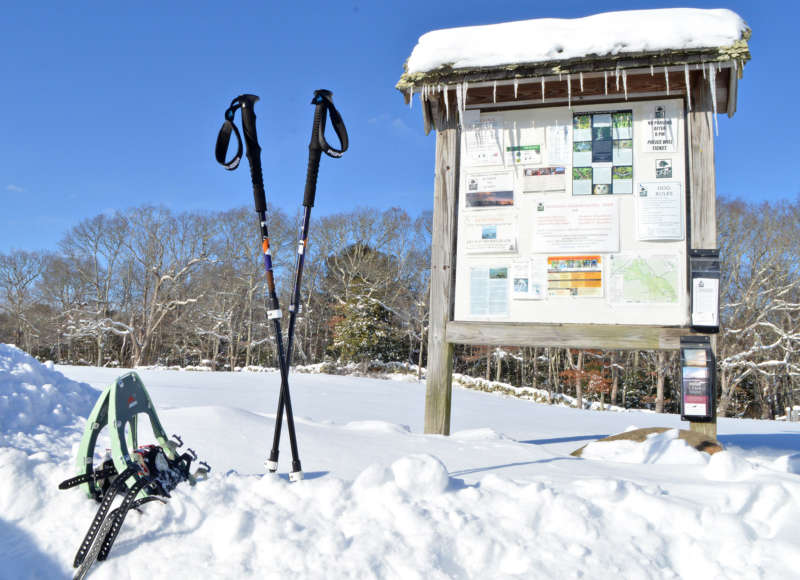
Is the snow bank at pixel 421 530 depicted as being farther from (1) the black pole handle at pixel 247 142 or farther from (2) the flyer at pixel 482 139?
(2) the flyer at pixel 482 139

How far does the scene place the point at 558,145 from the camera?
17.3ft

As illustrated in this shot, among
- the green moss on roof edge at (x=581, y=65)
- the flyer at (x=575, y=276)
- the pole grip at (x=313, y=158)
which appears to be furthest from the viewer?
the flyer at (x=575, y=276)

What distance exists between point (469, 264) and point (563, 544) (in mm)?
3320

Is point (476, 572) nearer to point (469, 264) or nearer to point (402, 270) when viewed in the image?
point (469, 264)

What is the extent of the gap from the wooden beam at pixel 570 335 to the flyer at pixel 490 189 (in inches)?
44.6

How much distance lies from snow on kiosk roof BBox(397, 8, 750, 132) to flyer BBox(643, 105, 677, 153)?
18 centimetres

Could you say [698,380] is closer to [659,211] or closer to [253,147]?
[659,211]

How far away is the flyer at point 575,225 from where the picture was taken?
5078 millimetres

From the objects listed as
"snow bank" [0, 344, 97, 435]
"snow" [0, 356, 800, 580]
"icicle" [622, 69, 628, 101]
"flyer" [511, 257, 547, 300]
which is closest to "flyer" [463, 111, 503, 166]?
"flyer" [511, 257, 547, 300]

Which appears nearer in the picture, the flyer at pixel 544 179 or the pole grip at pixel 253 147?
the pole grip at pixel 253 147

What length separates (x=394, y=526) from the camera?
2.32m

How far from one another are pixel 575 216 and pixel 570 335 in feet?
3.54

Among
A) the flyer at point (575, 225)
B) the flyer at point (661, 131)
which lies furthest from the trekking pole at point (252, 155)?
the flyer at point (661, 131)

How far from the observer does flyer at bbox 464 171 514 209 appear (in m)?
5.31
